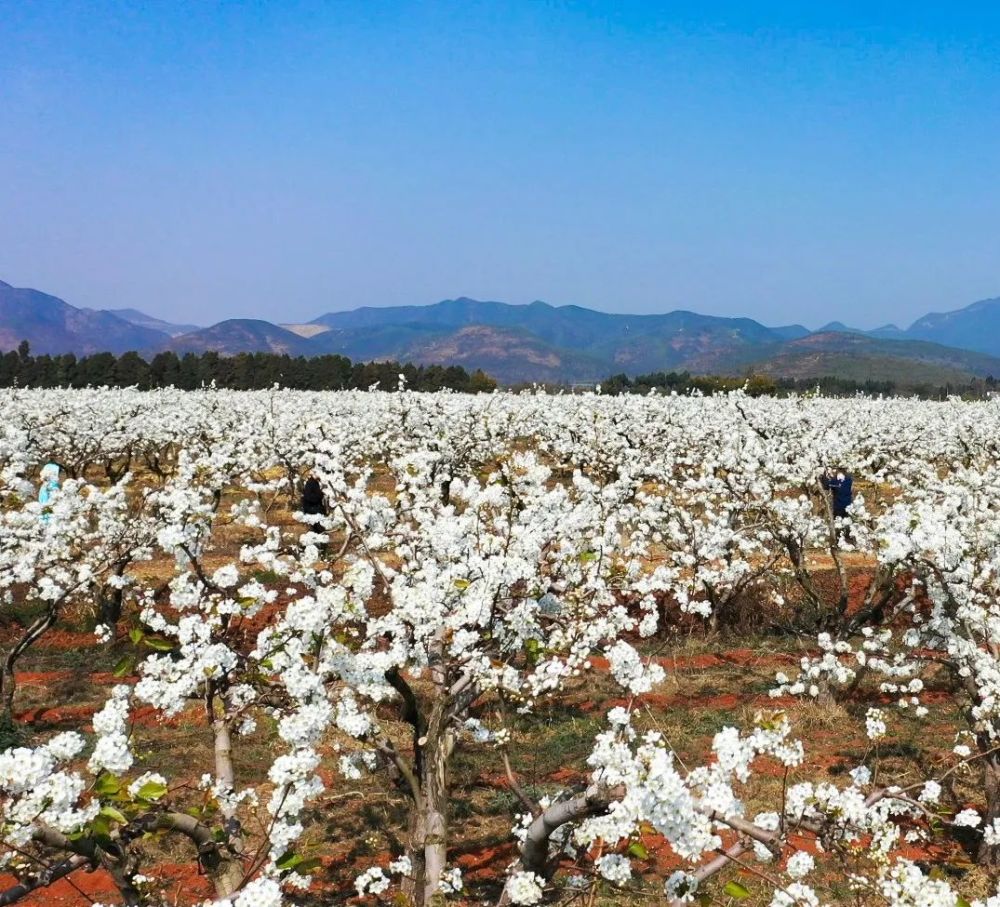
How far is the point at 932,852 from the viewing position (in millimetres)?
8602

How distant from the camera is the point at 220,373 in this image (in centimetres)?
8275

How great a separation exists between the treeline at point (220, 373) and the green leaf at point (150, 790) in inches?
2819

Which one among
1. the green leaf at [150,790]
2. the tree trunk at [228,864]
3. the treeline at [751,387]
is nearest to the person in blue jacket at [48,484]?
the tree trunk at [228,864]

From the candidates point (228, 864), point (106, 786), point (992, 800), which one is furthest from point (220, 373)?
point (106, 786)

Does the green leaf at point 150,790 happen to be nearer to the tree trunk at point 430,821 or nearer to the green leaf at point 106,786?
the green leaf at point 106,786

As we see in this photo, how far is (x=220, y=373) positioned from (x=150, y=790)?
274 ft

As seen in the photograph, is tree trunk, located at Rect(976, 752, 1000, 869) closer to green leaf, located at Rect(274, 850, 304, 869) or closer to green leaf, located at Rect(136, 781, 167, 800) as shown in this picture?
green leaf, located at Rect(274, 850, 304, 869)

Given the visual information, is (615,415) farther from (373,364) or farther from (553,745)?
(373,364)

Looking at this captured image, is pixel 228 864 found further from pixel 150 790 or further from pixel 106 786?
pixel 106 786

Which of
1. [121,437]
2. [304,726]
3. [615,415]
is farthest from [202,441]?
[304,726]

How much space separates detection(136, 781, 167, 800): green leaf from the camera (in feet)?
13.9

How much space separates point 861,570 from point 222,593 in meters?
18.7

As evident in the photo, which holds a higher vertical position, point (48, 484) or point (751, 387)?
point (751, 387)

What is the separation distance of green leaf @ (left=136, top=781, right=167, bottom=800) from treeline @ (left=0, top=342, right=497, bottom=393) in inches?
2819
